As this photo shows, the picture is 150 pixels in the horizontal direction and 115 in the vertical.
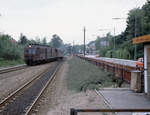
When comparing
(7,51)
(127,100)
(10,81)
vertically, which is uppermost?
(7,51)

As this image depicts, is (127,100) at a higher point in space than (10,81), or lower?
higher

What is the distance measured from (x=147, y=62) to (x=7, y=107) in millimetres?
6463

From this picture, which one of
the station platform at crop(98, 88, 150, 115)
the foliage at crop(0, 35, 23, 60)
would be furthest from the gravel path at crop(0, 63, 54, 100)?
the foliage at crop(0, 35, 23, 60)

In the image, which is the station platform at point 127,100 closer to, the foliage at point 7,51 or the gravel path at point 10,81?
Answer: the gravel path at point 10,81

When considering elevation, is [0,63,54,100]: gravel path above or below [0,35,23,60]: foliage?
below

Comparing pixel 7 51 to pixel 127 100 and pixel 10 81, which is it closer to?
pixel 10 81

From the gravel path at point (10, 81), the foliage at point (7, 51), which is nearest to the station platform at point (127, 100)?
the gravel path at point (10, 81)

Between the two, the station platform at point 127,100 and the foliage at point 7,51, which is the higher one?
the foliage at point 7,51

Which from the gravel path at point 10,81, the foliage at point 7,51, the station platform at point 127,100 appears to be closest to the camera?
the station platform at point 127,100

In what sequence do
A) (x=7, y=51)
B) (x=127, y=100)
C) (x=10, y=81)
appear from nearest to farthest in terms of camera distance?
(x=127, y=100)
(x=10, y=81)
(x=7, y=51)

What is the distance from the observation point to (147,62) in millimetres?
8719

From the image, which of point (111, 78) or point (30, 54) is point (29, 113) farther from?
point (30, 54)

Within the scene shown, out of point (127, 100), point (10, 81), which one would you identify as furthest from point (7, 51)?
point (127, 100)

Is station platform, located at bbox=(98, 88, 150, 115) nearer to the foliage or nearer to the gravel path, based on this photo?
the gravel path
